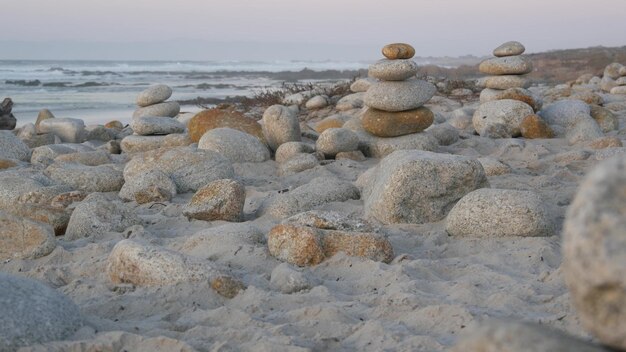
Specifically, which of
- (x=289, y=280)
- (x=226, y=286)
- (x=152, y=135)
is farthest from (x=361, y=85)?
(x=226, y=286)

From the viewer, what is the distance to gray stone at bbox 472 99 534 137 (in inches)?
436

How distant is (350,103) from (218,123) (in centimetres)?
518

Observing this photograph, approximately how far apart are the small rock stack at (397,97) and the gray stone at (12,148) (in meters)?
4.96

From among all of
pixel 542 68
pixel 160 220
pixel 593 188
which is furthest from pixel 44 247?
pixel 542 68

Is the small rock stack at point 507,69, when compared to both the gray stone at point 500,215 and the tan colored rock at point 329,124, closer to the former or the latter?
the tan colored rock at point 329,124

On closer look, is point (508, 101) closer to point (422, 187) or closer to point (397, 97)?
point (397, 97)

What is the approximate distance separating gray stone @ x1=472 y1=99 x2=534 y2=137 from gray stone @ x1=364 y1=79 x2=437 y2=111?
1.87m

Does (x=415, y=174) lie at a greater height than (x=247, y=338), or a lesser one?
greater

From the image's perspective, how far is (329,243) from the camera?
4926mm

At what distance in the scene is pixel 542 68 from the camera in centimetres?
3825

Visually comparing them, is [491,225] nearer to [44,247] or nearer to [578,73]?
[44,247]

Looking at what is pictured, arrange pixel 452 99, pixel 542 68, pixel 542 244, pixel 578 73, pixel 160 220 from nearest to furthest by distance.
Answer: pixel 542 244 < pixel 160 220 < pixel 452 99 < pixel 578 73 < pixel 542 68

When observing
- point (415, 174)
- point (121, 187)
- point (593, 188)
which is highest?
point (593, 188)

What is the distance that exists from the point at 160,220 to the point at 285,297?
8.30 ft
